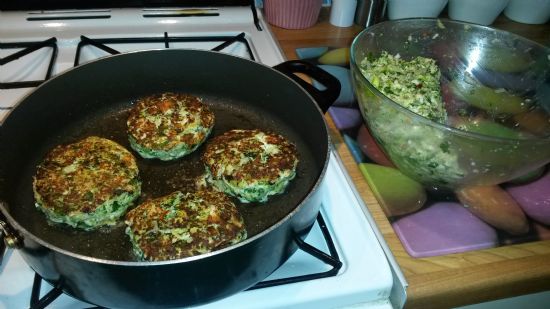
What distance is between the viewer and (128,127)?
1.06 meters

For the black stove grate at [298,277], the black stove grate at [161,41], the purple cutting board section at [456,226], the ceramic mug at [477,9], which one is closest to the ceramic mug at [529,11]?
the ceramic mug at [477,9]

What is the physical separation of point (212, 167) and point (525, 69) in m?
0.97

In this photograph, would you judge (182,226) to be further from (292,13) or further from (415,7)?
(415,7)

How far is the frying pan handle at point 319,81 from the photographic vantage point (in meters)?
0.99

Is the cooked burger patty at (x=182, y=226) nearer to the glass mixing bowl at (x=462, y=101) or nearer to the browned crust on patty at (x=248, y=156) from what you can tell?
the browned crust on patty at (x=248, y=156)

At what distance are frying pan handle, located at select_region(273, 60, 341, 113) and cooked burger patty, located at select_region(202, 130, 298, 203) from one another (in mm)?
138

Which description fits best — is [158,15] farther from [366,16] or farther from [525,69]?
[525,69]

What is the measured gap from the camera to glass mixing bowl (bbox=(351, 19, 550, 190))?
2.97ft

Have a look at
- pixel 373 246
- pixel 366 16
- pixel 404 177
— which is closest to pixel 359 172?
pixel 404 177

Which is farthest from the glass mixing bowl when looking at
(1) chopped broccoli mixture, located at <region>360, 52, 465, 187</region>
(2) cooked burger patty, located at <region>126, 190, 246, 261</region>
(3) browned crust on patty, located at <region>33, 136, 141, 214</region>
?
(3) browned crust on patty, located at <region>33, 136, 141, 214</region>

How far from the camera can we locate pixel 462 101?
1.25 meters

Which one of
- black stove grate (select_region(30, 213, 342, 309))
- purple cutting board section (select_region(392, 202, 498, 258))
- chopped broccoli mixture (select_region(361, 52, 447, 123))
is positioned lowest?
purple cutting board section (select_region(392, 202, 498, 258))

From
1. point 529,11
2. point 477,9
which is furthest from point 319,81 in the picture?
point 529,11

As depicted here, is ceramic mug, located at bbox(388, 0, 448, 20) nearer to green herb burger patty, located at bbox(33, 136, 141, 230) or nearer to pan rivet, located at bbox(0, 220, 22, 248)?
green herb burger patty, located at bbox(33, 136, 141, 230)
